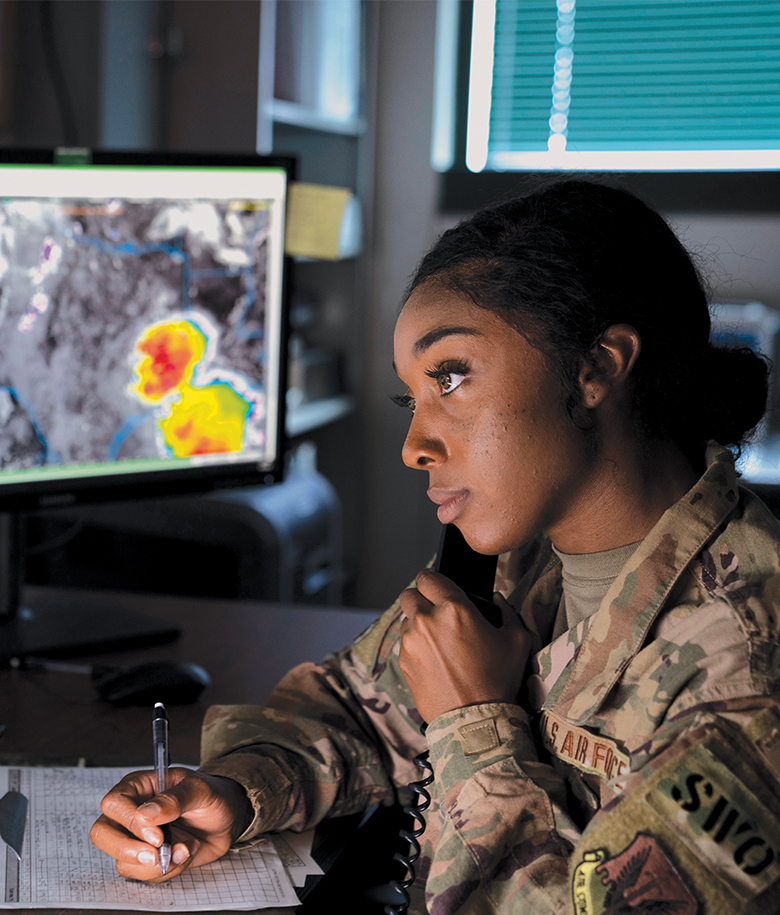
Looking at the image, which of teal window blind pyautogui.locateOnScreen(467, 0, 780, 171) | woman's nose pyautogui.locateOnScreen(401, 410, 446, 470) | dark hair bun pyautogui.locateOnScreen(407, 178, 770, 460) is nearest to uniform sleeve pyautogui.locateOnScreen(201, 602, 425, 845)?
woman's nose pyautogui.locateOnScreen(401, 410, 446, 470)

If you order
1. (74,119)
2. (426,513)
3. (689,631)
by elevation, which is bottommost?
(426,513)

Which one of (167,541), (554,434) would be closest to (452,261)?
(554,434)

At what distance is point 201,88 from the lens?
246 cm

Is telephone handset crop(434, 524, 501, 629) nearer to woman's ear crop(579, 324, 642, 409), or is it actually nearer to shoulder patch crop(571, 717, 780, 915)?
woman's ear crop(579, 324, 642, 409)

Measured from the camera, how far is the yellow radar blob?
1338mm

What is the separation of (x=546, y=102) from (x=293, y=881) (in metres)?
2.95

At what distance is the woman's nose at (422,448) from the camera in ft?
2.71

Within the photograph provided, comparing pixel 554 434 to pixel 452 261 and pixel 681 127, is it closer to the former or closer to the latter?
pixel 452 261

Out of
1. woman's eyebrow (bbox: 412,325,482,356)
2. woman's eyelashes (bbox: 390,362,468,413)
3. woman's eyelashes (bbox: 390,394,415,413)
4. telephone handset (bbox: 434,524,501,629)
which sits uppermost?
woman's eyebrow (bbox: 412,325,482,356)

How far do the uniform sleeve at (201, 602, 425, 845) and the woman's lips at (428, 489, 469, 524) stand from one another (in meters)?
0.21

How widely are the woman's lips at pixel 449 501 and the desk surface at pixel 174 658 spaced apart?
1.22 feet

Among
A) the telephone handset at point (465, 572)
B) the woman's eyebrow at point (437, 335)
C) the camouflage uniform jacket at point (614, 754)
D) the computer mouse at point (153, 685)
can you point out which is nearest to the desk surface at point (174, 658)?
the computer mouse at point (153, 685)

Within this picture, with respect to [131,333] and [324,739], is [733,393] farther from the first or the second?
[131,333]

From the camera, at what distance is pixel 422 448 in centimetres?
83
